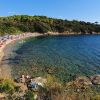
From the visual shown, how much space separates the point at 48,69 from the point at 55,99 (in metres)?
23.0

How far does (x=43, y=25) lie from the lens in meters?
155

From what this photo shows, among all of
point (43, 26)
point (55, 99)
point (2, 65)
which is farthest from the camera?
point (43, 26)

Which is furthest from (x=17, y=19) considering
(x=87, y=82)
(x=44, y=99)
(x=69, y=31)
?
(x=44, y=99)

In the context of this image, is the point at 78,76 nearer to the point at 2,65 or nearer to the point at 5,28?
the point at 2,65

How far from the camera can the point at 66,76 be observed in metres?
32.9

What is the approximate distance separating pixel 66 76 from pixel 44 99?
1746 centimetres

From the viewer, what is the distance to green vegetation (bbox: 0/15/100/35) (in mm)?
141950

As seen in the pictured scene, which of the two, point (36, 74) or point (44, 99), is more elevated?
point (44, 99)

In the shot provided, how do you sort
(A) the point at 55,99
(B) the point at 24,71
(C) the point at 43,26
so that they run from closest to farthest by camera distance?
(A) the point at 55,99 < (B) the point at 24,71 < (C) the point at 43,26

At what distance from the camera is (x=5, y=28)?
126562 millimetres

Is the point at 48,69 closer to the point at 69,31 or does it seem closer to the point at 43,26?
the point at 43,26

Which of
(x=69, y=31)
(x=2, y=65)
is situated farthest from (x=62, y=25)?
(x=2, y=65)

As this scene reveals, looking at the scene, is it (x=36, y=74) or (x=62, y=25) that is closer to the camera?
(x=36, y=74)

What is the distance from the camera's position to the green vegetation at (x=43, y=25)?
466 ft
